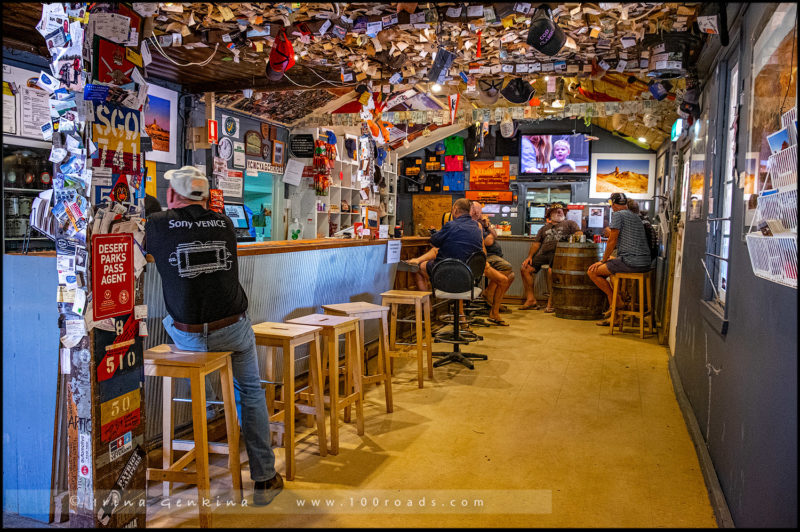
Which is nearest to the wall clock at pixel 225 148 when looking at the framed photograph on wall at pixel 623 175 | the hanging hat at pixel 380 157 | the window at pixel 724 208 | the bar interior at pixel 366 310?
the bar interior at pixel 366 310

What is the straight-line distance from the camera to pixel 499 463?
304cm

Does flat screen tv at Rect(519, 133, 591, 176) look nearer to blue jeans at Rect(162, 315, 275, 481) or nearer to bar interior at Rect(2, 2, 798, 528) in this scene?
bar interior at Rect(2, 2, 798, 528)

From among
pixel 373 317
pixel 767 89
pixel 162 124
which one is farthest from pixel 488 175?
pixel 767 89

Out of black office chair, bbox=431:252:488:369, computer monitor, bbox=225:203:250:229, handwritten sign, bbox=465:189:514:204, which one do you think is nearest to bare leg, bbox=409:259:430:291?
black office chair, bbox=431:252:488:369

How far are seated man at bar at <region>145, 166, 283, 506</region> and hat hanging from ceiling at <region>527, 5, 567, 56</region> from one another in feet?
6.99

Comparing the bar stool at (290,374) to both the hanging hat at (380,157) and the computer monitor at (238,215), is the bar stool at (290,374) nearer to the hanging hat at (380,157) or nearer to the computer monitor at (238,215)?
the computer monitor at (238,215)

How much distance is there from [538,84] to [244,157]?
3872 millimetres

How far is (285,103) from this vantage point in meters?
7.66

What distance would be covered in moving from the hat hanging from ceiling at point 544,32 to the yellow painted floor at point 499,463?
2364 mm

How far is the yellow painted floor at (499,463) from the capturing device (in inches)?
98.0

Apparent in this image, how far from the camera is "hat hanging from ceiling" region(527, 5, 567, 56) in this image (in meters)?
3.37

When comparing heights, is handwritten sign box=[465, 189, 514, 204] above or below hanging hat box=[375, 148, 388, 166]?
below

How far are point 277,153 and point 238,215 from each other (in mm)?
1434

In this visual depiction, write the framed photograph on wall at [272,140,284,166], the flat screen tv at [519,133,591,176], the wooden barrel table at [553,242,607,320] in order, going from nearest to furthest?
the wooden barrel table at [553,242,607,320]
the framed photograph on wall at [272,140,284,166]
the flat screen tv at [519,133,591,176]
